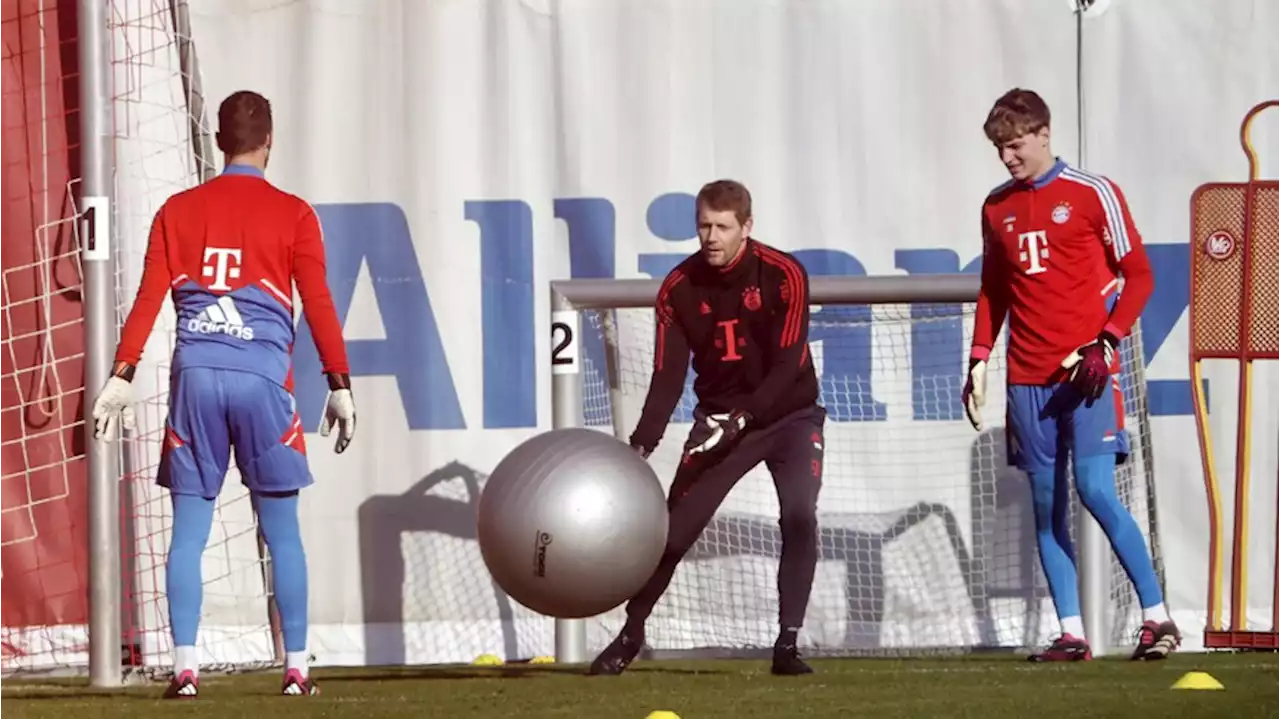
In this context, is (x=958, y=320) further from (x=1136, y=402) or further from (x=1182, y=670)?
(x=1182, y=670)

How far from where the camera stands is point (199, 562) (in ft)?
20.8

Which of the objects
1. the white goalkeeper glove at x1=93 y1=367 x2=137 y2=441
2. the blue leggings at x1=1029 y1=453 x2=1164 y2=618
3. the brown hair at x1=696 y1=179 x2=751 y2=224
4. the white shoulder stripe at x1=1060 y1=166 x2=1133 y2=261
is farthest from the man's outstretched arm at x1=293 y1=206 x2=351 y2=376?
the white shoulder stripe at x1=1060 y1=166 x2=1133 y2=261

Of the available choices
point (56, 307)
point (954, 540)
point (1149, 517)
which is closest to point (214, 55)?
point (56, 307)

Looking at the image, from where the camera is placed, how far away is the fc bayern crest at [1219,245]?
7.86 m

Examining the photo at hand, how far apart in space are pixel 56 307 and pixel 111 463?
2.09 metres

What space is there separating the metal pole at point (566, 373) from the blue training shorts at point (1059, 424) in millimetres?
1884

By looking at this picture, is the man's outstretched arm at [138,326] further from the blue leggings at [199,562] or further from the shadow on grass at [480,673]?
the shadow on grass at [480,673]

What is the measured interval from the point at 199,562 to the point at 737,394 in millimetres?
1935

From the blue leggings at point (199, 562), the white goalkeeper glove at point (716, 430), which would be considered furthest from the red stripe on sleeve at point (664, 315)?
the blue leggings at point (199, 562)

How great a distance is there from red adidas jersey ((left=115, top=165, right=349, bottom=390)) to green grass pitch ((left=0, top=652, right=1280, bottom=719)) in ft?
3.52

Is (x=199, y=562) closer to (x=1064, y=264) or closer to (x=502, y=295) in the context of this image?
(x=502, y=295)

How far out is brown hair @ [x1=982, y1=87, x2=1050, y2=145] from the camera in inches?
281

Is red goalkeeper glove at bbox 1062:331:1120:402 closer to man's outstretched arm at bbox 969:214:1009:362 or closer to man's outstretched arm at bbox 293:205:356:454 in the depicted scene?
man's outstretched arm at bbox 969:214:1009:362

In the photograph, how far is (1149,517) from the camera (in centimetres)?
888
